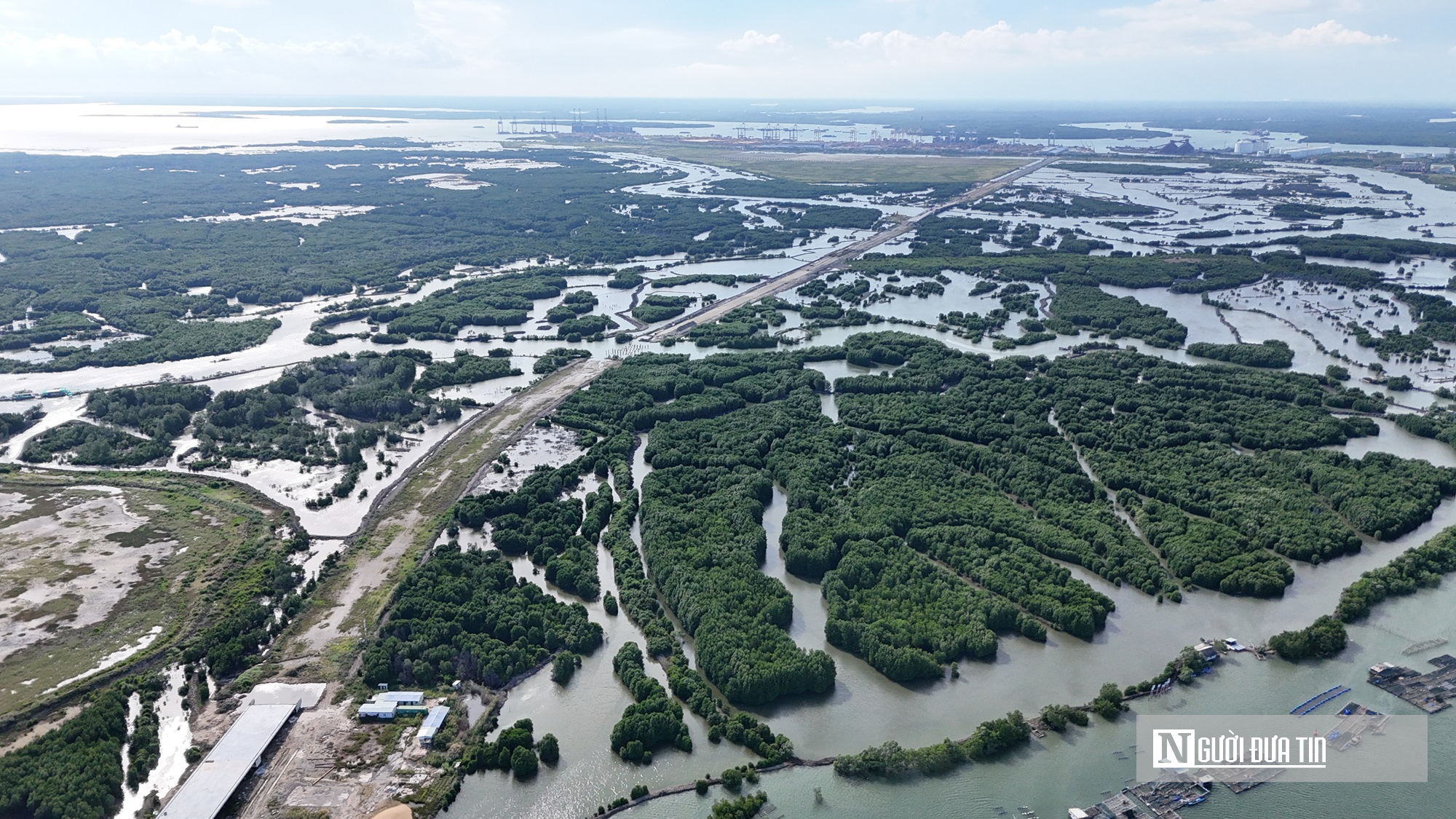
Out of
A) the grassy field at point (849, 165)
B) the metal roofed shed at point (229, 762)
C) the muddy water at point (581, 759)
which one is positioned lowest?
the muddy water at point (581, 759)

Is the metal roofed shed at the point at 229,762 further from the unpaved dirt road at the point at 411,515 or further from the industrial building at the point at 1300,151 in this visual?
the industrial building at the point at 1300,151

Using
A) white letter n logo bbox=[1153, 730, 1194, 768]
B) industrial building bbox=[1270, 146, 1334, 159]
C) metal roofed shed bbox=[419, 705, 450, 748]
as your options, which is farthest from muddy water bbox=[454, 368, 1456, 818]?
industrial building bbox=[1270, 146, 1334, 159]

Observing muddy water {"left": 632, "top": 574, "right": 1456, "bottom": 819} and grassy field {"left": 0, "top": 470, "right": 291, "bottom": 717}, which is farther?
grassy field {"left": 0, "top": 470, "right": 291, "bottom": 717}

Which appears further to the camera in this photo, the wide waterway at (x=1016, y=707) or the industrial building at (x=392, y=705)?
the industrial building at (x=392, y=705)

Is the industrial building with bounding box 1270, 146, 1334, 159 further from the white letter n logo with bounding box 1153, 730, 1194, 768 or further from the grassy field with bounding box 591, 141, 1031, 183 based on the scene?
the white letter n logo with bounding box 1153, 730, 1194, 768

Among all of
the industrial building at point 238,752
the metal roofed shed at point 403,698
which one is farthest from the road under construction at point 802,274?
the industrial building at point 238,752

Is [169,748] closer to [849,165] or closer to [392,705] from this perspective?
[392,705]

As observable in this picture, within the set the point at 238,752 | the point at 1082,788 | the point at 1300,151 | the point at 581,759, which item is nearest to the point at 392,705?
the point at 238,752

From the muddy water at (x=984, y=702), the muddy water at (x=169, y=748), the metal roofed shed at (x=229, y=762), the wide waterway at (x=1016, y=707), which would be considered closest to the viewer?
the metal roofed shed at (x=229, y=762)
